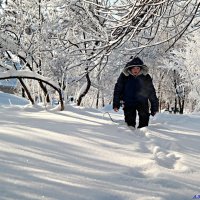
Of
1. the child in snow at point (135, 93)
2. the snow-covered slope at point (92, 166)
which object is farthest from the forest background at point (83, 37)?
the snow-covered slope at point (92, 166)

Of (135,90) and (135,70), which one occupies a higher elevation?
(135,70)

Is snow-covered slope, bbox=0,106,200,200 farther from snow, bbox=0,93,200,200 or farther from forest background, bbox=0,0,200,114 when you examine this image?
forest background, bbox=0,0,200,114

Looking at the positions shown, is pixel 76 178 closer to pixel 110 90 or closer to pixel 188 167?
pixel 188 167

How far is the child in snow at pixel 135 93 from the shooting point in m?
6.84

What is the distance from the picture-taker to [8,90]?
212 ft

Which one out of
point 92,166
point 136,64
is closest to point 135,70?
point 136,64

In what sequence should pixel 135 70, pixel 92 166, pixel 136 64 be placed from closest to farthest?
pixel 92 166
pixel 136 64
pixel 135 70

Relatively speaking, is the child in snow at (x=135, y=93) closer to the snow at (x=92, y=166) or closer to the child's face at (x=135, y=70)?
the child's face at (x=135, y=70)

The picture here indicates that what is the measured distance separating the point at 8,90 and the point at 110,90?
41.8 meters

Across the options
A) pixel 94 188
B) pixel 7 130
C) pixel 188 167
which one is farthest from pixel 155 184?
pixel 7 130

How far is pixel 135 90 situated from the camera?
22.5 feet

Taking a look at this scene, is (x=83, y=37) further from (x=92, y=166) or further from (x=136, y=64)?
(x=92, y=166)

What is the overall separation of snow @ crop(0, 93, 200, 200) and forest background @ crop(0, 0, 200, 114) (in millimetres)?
1156

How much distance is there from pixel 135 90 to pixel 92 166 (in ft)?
11.9
